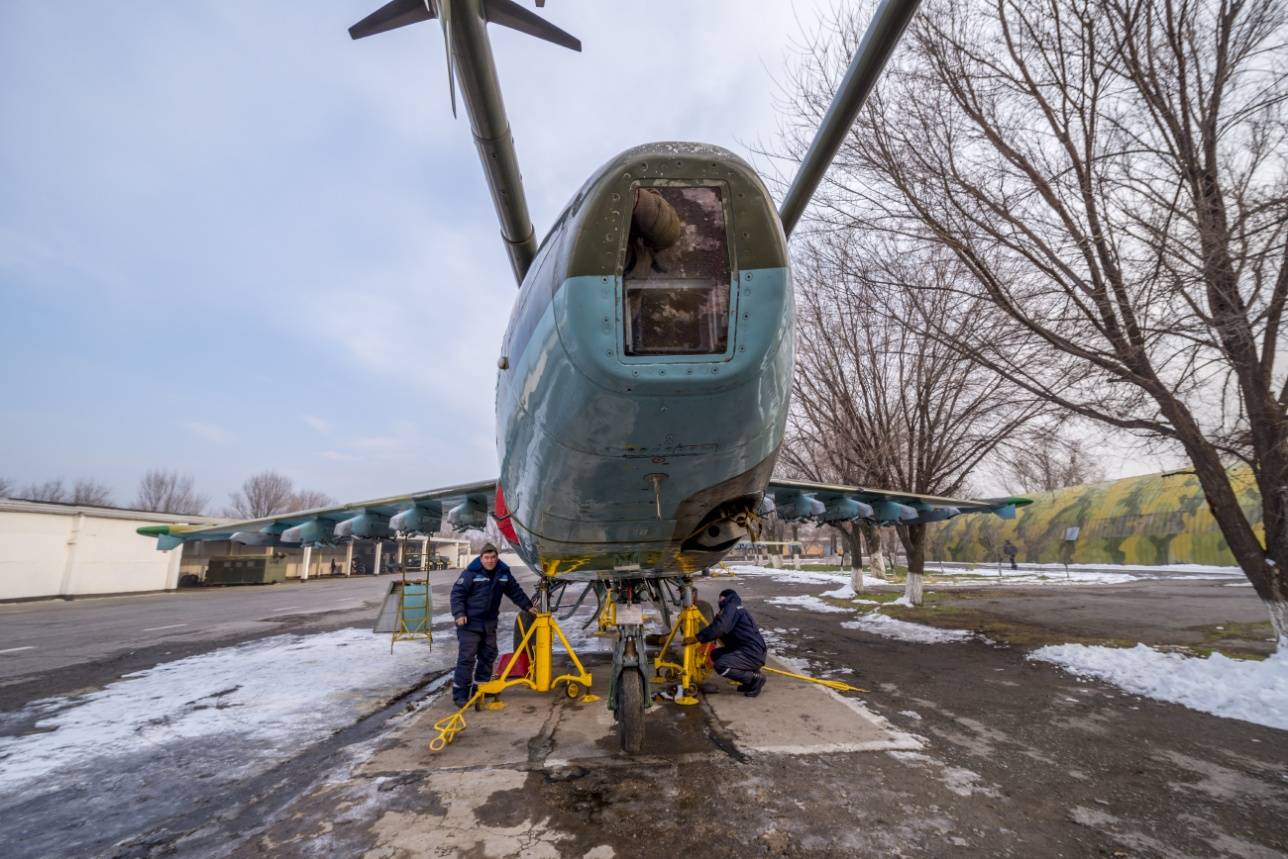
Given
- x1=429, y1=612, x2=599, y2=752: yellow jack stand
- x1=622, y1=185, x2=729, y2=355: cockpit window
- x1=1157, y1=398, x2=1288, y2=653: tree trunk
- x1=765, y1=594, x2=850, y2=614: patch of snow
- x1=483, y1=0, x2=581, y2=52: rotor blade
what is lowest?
x1=765, y1=594, x2=850, y2=614: patch of snow

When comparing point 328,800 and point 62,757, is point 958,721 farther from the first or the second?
point 62,757

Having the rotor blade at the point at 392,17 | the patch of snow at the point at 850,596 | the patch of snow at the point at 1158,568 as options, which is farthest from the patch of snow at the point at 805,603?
the patch of snow at the point at 1158,568

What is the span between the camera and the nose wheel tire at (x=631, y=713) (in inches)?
176

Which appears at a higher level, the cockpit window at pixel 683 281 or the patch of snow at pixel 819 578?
the cockpit window at pixel 683 281

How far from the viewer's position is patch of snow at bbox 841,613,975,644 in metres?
9.86

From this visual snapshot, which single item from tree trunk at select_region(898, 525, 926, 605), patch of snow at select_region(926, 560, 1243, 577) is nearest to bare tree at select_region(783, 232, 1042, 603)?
tree trunk at select_region(898, 525, 926, 605)

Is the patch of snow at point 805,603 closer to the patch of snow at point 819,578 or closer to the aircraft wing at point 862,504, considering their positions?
the patch of snow at point 819,578

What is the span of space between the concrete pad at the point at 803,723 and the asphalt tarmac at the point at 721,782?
0.03 meters

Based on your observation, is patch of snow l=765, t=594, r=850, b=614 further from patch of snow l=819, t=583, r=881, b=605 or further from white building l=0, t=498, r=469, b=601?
white building l=0, t=498, r=469, b=601

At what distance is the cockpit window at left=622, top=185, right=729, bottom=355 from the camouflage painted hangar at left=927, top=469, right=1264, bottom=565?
28548 mm

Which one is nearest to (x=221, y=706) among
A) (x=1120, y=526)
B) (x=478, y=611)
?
(x=478, y=611)

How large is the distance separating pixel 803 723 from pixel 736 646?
1.21 m

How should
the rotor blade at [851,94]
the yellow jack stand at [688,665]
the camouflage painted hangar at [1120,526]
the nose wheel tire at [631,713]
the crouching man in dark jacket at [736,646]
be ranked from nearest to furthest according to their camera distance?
the rotor blade at [851,94] < the nose wheel tire at [631,713] < the crouching man in dark jacket at [736,646] < the yellow jack stand at [688,665] < the camouflage painted hangar at [1120,526]

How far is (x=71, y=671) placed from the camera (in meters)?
8.19
